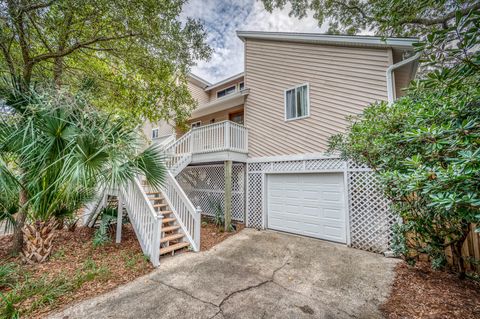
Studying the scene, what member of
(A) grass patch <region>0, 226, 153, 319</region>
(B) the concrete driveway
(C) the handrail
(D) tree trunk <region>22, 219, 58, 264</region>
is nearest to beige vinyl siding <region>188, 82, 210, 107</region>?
(C) the handrail

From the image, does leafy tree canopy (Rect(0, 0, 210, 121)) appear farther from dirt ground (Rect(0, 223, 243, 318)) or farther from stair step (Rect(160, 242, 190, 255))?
stair step (Rect(160, 242, 190, 255))

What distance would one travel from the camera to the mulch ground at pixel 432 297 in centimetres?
299

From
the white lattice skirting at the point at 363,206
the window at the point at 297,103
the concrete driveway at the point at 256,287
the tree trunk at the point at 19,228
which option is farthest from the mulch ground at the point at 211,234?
the window at the point at 297,103

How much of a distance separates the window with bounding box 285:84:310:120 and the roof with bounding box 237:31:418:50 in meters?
1.67

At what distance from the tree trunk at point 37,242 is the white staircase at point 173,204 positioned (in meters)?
1.75

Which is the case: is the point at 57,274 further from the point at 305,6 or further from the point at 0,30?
the point at 305,6

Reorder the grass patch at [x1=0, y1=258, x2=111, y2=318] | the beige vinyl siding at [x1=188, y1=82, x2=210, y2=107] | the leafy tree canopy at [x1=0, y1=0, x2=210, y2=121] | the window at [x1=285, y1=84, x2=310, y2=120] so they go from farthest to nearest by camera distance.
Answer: the beige vinyl siding at [x1=188, y1=82, x2=210, y2=107] < the window at [x1=285, y1=84, x2=310, y2=120] < the leafy tree canopy at [x1=0, y1=0, x2=210, y2=121] < the grass patch at [x1=0, y1=258, x2=111, y2=318]

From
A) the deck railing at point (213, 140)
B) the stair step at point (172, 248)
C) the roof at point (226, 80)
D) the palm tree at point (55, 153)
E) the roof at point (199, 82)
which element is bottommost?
the stair step at point (172, 248)

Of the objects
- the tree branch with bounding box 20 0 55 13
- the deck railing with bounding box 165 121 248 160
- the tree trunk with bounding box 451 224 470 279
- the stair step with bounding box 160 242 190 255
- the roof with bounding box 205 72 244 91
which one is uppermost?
the roof with bounding box 205 72 244 91

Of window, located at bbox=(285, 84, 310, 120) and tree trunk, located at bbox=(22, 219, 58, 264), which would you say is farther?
window, located at bbox=(285, 84, 310, 120)

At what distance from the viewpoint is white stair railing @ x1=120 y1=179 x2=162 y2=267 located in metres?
4.81

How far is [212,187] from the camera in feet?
32.9

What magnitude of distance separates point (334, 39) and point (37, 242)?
10270 mm

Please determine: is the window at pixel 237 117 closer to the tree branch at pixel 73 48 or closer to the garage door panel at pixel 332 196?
the garage door panel at pixel 332 196
